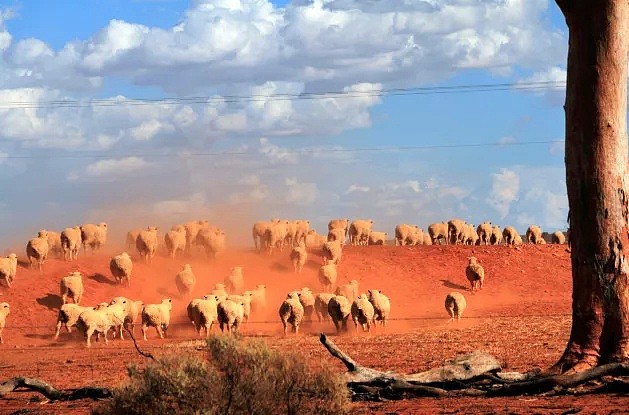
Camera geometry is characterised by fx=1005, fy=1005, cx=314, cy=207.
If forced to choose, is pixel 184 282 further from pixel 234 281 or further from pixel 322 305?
pixel 322 305

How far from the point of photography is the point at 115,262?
4309 cm

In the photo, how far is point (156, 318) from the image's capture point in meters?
34.6

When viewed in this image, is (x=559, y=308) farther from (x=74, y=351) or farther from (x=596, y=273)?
(x=596, y=273)

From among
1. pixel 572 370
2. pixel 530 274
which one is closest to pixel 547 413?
pixel 572 370

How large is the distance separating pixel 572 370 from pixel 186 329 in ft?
73.4

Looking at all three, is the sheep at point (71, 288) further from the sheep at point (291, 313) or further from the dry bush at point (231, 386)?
the dry bush at point (231, 386)

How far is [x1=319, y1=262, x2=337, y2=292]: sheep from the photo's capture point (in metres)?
45.9

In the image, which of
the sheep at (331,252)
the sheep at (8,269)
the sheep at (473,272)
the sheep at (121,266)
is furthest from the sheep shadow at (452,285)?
the sheep at (8,269)

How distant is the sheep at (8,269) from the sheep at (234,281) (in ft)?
29.9

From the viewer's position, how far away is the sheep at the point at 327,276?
45.9 m

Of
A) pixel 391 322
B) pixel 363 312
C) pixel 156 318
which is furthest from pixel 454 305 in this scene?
pixel 156 318

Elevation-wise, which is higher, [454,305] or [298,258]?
[298,258]

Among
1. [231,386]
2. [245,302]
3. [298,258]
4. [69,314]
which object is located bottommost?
[231,386]

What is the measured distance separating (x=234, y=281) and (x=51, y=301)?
825 cm
